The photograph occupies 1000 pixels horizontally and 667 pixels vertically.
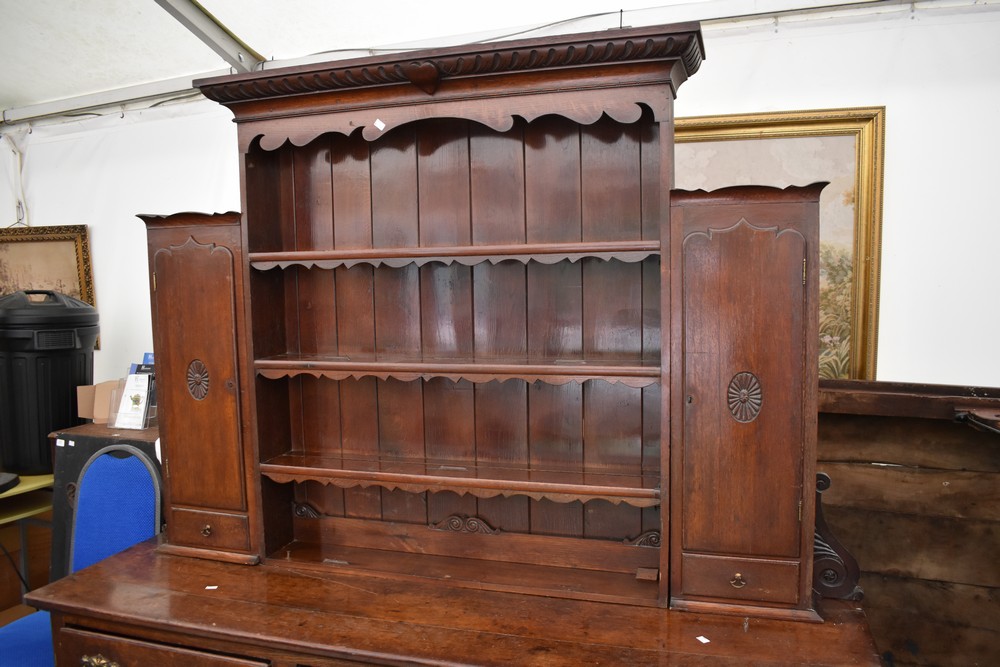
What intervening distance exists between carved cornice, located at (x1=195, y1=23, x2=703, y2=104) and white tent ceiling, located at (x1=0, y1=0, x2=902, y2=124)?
735 mm

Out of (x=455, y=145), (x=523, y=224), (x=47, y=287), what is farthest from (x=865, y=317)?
(x=47, y=287)

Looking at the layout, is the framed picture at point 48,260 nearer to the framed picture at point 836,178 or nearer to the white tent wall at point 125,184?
the white tent wall at point 125,184

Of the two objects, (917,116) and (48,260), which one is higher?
(917,116)

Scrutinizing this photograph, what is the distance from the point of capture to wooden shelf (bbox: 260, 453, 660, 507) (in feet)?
5.44

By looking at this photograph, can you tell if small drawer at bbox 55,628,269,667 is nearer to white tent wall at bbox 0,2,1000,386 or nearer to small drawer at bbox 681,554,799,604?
small drawer at bbox 681,554,799,604

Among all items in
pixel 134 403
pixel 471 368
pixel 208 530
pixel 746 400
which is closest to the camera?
pixel 746 400

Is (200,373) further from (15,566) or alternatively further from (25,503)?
(15,566)

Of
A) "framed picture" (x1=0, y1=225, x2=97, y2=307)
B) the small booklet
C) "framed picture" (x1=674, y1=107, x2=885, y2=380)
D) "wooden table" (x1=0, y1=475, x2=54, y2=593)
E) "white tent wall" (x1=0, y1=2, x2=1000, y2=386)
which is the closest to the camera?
"white tent wall" (x1=0, y1=2, x2=1000, y2=386)

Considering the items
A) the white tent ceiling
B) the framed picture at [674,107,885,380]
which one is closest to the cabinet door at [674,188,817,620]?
the framed picture at [674,107,885,380]

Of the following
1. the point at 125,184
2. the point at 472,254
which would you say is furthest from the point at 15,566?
the point at 472,254

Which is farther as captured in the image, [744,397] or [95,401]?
Result: [95,401]

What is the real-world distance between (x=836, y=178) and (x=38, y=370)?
11.3ft

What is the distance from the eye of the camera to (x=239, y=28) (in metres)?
2.46

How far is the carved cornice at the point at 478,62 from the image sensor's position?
4.89ft
